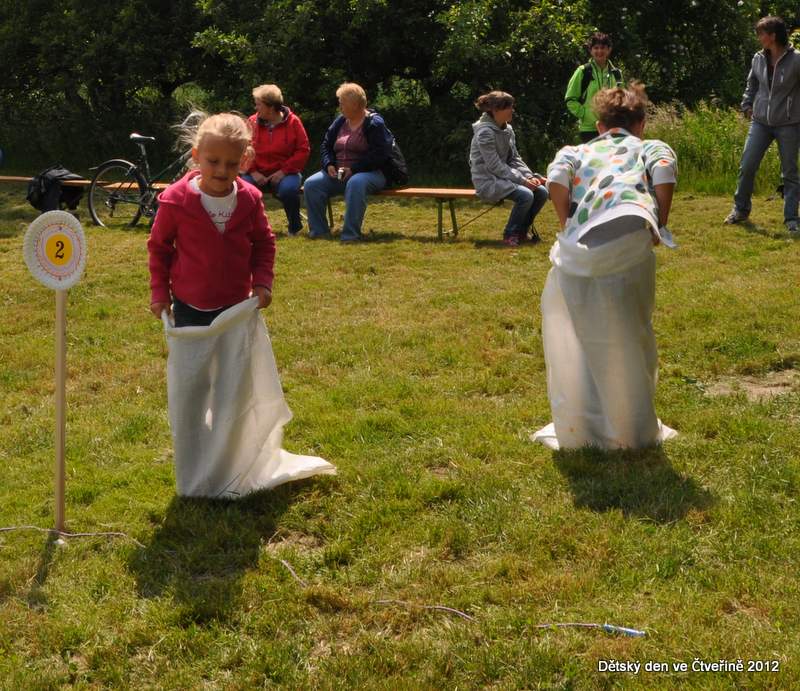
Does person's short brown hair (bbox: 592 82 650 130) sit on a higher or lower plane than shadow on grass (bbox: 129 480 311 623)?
higher

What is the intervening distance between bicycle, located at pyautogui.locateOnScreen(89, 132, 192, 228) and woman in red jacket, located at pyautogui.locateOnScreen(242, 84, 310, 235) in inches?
40.2

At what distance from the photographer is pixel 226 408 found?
165 inches

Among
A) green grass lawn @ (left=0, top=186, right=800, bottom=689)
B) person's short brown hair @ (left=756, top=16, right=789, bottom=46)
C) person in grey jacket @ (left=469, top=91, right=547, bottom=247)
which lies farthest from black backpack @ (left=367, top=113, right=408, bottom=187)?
green grass lawn @ (left=0, top=186, right=800, bottom=689)

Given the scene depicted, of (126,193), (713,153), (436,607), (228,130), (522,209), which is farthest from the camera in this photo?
(713,153)

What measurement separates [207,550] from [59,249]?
1254 mm

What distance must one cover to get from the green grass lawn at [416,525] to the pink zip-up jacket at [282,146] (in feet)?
13.5

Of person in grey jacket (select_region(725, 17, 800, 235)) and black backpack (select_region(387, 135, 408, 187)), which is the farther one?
black backpack (select_region(387, 135, 408, 187))

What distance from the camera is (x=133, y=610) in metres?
3.50

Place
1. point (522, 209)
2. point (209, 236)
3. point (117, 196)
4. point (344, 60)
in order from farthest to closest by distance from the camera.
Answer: point (344, 60), point (117, 196), point (522, 209), point (209, 236)

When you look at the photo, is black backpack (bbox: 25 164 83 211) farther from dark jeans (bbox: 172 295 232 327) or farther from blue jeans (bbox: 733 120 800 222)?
dark jeans (bbox: 172 295 232 327)

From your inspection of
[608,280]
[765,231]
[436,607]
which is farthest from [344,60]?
[436,607]

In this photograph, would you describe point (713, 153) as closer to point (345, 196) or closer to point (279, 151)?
point (345, 196)

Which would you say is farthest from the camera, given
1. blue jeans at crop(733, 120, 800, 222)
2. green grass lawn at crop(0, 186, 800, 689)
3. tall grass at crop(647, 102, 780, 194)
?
tall grass at crop(647, 102, 780, 194)

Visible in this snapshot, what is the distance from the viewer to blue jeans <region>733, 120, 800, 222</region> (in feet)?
31.8
